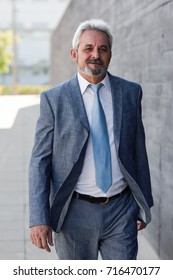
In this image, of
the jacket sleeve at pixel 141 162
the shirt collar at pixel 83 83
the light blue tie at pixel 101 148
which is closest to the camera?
the light blue tie at pixel 101 148

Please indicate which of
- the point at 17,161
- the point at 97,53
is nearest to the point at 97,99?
the point at 97,53

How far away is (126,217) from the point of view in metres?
2.75

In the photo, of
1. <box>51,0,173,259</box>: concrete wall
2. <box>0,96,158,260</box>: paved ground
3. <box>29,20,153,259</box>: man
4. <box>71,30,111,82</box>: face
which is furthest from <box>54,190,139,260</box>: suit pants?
<box>0,96,158,260</box>: paved ground

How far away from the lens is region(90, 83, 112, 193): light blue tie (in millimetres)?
2604

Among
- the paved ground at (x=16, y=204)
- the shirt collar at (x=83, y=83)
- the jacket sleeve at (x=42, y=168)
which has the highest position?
the shirt collar at (x=83, y=83)

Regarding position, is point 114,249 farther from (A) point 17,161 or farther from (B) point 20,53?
(B) point 20,53

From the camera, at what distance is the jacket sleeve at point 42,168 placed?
8.68 ft

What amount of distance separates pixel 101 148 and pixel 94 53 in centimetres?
50

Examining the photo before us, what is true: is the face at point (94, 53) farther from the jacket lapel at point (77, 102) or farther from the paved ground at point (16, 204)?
the paved ground at point (16, 204)

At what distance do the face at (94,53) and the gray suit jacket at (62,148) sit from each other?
0.13 m

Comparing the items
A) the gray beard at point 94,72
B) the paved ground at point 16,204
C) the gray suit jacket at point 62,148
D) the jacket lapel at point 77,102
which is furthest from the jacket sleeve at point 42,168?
the paved ground at point 16,204

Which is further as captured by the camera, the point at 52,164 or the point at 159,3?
the point at 159,3

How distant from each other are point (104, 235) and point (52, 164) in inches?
18.9

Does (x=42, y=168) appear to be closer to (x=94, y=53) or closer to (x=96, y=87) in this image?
(x=96, y=87)
